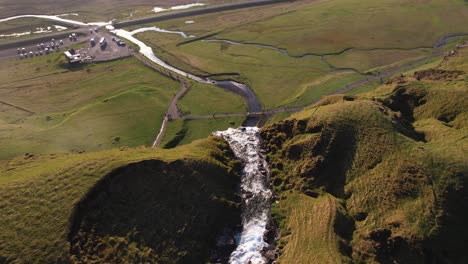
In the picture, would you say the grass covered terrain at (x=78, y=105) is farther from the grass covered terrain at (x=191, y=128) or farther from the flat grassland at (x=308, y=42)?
the flat grassland at (x=308, y=42)

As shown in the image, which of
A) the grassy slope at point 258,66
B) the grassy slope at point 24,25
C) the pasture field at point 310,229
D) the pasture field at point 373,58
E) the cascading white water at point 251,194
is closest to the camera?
the pasture field at point 310,229

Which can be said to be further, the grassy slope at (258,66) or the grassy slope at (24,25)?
the grassy slope at (24,25)

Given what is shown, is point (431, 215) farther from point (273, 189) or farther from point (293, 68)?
point (293, 68)

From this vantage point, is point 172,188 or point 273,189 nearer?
point 172,188

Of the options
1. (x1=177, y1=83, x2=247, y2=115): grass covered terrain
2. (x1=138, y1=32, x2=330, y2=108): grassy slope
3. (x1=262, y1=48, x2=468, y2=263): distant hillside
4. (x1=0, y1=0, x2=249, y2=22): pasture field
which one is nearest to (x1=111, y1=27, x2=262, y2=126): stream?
(x1=138, y1=32, x2=330, y2=108): grassy slope

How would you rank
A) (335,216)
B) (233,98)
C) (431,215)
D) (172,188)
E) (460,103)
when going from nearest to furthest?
(431,215)
(335,216)
(172,188)
(460,103)
(233,98)

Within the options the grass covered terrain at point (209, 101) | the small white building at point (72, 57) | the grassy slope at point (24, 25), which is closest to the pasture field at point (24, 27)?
the grassy slope at point (24, 25)

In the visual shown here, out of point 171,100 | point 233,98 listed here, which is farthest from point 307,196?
point 171,100
